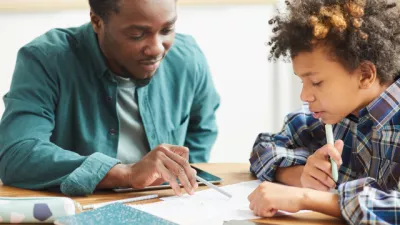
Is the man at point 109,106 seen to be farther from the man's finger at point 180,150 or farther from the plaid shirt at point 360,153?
the plaid shirt at point 360,153

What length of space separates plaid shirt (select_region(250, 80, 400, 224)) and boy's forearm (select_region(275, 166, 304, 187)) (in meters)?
0.01

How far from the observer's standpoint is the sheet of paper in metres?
1.24

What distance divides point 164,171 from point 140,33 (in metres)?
0.37

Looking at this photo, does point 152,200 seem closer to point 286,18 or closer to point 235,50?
point 286,18

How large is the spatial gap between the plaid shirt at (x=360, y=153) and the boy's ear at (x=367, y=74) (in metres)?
0.04

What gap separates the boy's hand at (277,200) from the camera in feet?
4.02

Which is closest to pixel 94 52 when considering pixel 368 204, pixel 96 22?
pixel 96 22

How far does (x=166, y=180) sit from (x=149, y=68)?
360mm

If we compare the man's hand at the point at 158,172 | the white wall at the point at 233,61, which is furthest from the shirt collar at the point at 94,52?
the white wall at the point at 233,61

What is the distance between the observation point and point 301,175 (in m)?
1.50

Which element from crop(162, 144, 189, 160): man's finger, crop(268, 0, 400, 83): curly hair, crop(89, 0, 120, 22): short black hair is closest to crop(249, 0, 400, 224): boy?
crop(268, 0, 400, 83): curly hair

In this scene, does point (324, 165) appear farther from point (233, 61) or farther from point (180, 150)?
point (233, 61)

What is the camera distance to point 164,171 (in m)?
Result: 1.45

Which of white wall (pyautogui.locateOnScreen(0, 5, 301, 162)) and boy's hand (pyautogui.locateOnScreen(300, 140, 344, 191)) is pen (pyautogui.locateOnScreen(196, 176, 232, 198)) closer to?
boy's hand (pyautogui.locateOnScreen(300, 140, 344, 191))
